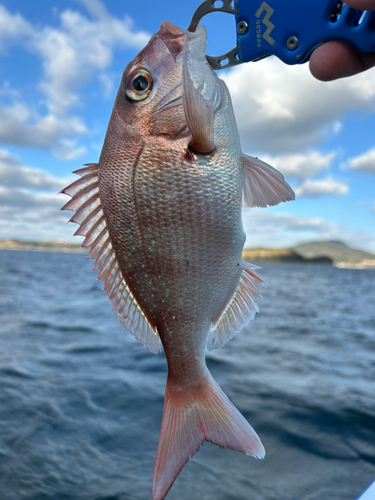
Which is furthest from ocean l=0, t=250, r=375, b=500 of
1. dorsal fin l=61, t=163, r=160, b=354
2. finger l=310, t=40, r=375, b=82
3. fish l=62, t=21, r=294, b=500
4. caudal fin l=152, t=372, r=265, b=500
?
finger l=310, t=40, r=375, b=82

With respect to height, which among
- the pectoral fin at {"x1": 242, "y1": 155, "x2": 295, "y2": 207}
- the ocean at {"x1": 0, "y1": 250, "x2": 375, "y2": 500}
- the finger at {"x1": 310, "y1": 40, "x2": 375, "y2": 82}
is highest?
the finger at {"x1": 310, "y1": 40, "x2": 375, "y2": 82}

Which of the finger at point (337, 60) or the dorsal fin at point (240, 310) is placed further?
the dorsal fin at point (240, 310)

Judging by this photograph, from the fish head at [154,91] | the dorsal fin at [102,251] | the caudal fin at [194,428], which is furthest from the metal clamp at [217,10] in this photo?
the caudal fin at [194,428]

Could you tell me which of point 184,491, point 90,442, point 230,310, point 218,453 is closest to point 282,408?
point 218,453

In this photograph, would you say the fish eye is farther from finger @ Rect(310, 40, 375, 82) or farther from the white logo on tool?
finger @ Rect(310, 40, 375, 82)

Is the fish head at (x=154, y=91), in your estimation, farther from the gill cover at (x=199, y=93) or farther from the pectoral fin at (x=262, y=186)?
the pectoral fin at (x=262, y=186)

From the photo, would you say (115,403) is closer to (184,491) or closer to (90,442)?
(90,442)

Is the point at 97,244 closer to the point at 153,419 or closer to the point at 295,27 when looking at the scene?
the point at 295,27
